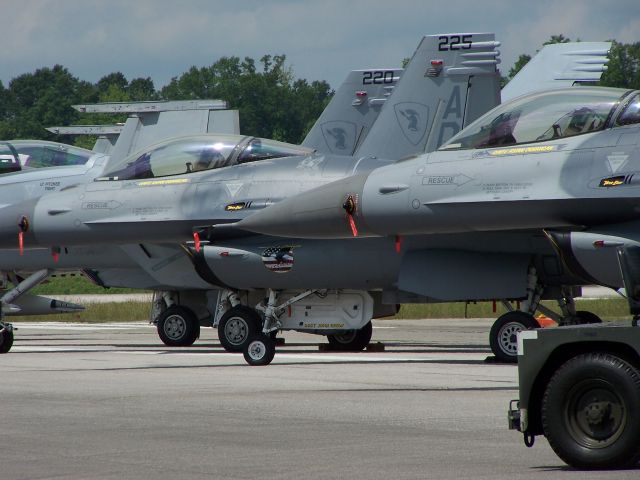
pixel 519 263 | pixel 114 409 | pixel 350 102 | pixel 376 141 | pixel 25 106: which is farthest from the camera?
pixel 25 106

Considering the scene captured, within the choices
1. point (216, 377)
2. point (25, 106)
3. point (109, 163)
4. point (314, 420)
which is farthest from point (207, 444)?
point (25, 106)

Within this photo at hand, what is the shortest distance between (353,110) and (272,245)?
30.4 feet

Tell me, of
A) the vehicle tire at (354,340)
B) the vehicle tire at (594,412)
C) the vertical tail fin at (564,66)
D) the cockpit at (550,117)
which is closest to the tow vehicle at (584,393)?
the vehicle tire at (594,412)

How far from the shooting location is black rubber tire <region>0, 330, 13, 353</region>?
1967 cm

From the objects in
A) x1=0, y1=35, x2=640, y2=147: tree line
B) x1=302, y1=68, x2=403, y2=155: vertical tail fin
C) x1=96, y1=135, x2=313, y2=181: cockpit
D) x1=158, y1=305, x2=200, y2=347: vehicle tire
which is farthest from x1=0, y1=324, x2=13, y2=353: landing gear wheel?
x1=0, y1=35, x2=640, y2=147: tree line

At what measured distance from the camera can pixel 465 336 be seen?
26797 millimetres

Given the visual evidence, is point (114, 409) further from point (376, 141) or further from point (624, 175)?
point (376, 141)

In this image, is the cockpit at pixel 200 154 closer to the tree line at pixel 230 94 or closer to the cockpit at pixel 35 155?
the cockpit at pixel 35 155

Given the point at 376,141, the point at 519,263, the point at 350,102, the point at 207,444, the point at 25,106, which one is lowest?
the point at 207,444

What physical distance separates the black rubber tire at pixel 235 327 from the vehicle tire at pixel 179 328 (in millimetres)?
4373

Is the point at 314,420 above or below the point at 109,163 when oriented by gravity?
below

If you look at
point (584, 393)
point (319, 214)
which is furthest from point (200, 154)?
point (584, 393)

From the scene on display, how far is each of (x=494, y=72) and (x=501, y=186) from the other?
4.52 m

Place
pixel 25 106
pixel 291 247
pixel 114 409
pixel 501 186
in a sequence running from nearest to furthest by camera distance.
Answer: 1. pixel 114 409
2. pixel 501 186
3. pixel 291 247
4. pixel 25 106
